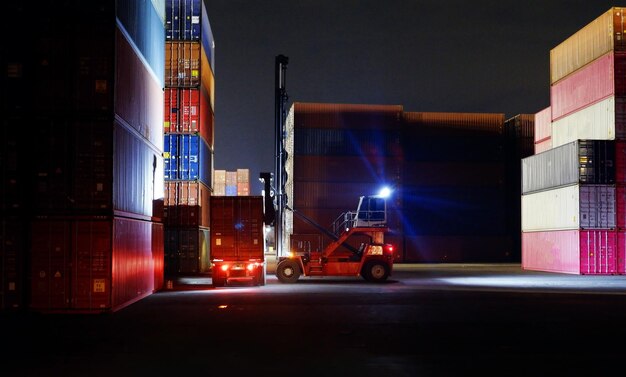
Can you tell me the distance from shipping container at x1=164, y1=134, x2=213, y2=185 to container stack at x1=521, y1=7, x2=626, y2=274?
18970 millimetres

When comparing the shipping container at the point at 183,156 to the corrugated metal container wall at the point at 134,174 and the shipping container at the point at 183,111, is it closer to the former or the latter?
the shipping container at the point at 183,111

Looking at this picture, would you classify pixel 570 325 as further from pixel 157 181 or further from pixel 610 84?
pixel 610 84

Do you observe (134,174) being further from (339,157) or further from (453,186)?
(453,186)

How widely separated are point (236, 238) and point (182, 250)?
9.18m

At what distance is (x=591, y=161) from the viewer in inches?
1374

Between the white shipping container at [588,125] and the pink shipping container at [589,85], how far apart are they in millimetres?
331

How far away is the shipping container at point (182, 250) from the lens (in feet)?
112

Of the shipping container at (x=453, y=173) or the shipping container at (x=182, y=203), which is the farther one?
the shipping container at (x=453, y=173)

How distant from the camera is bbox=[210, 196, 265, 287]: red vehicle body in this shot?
26.2 metres

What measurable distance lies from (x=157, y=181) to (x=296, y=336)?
452 inches

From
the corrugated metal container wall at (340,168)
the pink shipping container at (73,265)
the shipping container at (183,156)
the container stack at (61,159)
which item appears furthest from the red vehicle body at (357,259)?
the corrugated metal container wall at (340,168)

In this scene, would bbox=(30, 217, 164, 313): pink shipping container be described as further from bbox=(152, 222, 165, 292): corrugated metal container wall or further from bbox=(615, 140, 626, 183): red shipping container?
bbox=(615, 140, 626, 183): red shipping container

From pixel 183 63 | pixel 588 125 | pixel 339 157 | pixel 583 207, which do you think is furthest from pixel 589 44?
pixel 339 157

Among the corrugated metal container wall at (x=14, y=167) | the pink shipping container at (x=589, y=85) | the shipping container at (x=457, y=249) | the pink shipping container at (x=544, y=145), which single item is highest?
the pink shipping container at (x=589, y=85)
